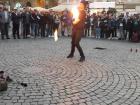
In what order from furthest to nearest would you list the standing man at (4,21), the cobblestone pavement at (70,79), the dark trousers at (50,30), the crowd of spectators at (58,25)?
the dark trousers at (50,30), the crowd of spectators at (58,25), the standing man at (4,21), the cobblestone pavement at (70,79)

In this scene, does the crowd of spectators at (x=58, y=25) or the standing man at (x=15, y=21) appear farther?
the crowd of spectators at (x=58, y=25)

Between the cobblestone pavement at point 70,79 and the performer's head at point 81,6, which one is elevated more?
the performer's head at point 81,6

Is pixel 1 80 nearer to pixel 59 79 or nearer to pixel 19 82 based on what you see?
pixel 19 82

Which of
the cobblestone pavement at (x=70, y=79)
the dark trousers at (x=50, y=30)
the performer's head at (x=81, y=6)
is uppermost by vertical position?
the performer's head at (x=81, y=6)

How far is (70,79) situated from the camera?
28.9 feet

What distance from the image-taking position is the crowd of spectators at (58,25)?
20.2 metres

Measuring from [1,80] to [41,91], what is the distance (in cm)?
88

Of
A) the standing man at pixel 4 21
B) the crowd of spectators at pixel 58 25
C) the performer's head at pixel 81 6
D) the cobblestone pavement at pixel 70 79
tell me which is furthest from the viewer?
the crowd of spectators at pixel 58 25

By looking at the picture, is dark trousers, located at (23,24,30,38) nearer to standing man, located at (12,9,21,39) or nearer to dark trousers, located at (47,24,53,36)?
standing man, located at (12,9,21,39)

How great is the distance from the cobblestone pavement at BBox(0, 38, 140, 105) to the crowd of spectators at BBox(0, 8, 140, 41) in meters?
7.37

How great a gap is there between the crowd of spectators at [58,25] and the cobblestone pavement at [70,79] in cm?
737

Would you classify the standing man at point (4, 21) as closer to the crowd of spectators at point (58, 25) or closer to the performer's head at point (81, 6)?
the crowd of spectators at point (58, 25)

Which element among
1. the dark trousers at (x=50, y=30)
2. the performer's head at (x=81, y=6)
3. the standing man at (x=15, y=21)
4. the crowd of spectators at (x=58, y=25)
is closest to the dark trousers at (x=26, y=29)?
the crowd of spectators at (x=58, y=25)

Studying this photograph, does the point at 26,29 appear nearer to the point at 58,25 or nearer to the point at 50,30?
the point at 50,30
